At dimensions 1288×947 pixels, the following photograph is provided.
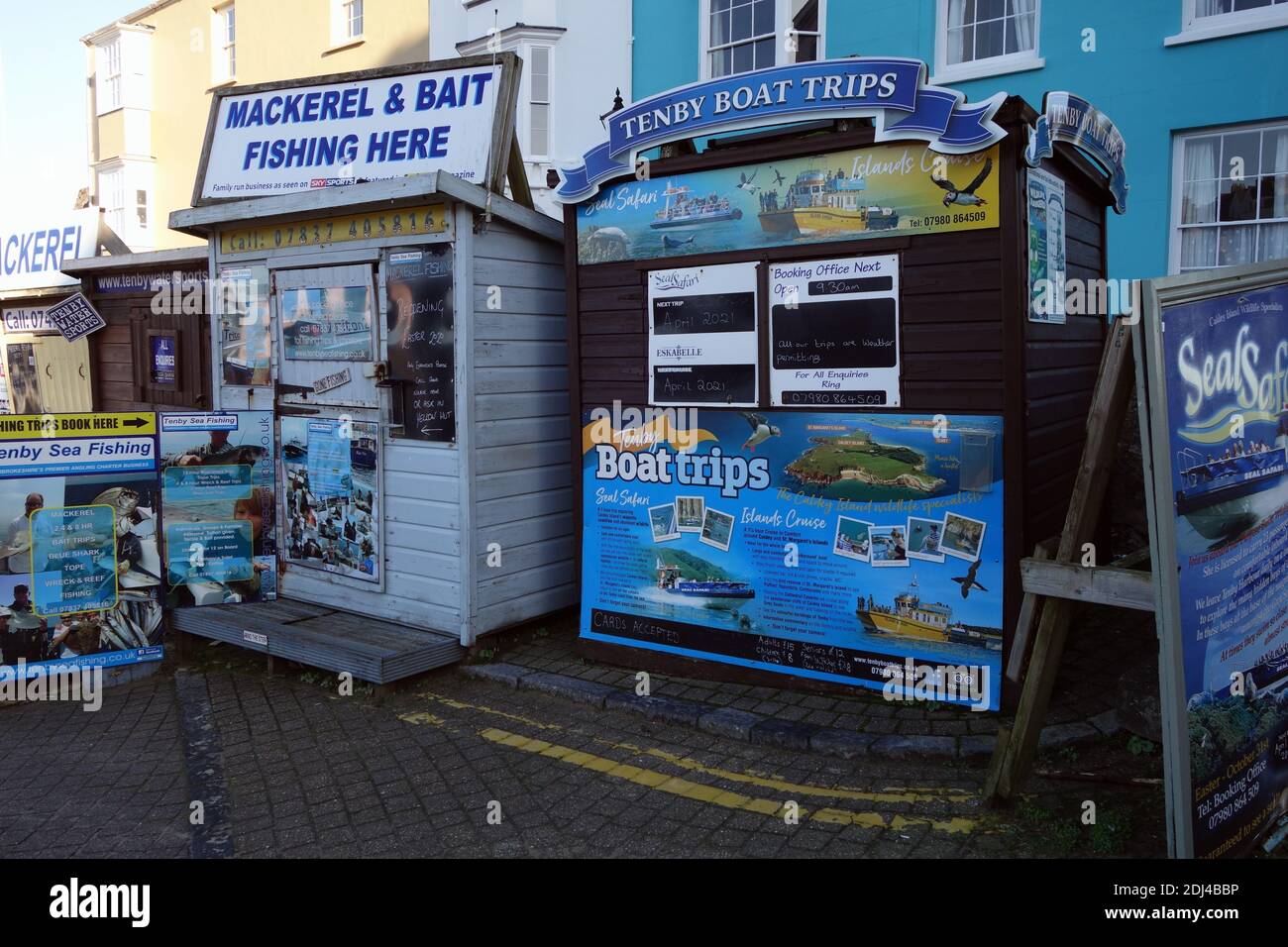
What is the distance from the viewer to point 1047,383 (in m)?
5.81

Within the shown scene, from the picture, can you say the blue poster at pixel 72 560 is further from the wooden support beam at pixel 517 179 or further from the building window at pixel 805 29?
the building window at pixel 805 29

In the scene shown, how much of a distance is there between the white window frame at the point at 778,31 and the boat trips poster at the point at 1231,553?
1097cm

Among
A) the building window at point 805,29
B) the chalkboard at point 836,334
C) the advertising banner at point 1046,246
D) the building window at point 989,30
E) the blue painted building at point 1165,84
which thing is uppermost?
the building window at point 805,29

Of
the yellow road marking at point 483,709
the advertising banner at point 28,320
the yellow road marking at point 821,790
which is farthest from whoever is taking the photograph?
the advertising banner at point 28,320

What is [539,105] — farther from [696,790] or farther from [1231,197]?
[696,790]

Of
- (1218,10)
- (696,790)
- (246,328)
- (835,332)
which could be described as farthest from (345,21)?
(696,790)

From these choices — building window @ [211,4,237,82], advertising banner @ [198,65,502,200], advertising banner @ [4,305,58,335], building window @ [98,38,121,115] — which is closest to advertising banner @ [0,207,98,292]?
advertising banner @ [4,305,58,335]

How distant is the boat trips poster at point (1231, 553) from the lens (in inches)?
136

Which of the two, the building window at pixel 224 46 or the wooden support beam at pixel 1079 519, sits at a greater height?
the building window at pixel 224 46

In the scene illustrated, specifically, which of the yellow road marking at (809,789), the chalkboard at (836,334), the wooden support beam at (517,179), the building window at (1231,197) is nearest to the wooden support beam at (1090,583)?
the yellow road marking at (809,789)

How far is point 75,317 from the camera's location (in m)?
11.7

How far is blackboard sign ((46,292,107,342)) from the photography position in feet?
38.1

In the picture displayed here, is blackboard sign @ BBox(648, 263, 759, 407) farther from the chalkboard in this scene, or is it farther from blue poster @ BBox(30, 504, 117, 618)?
blue poster @ BBox(30, 504, 117, 618)

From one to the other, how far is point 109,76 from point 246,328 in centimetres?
2703
